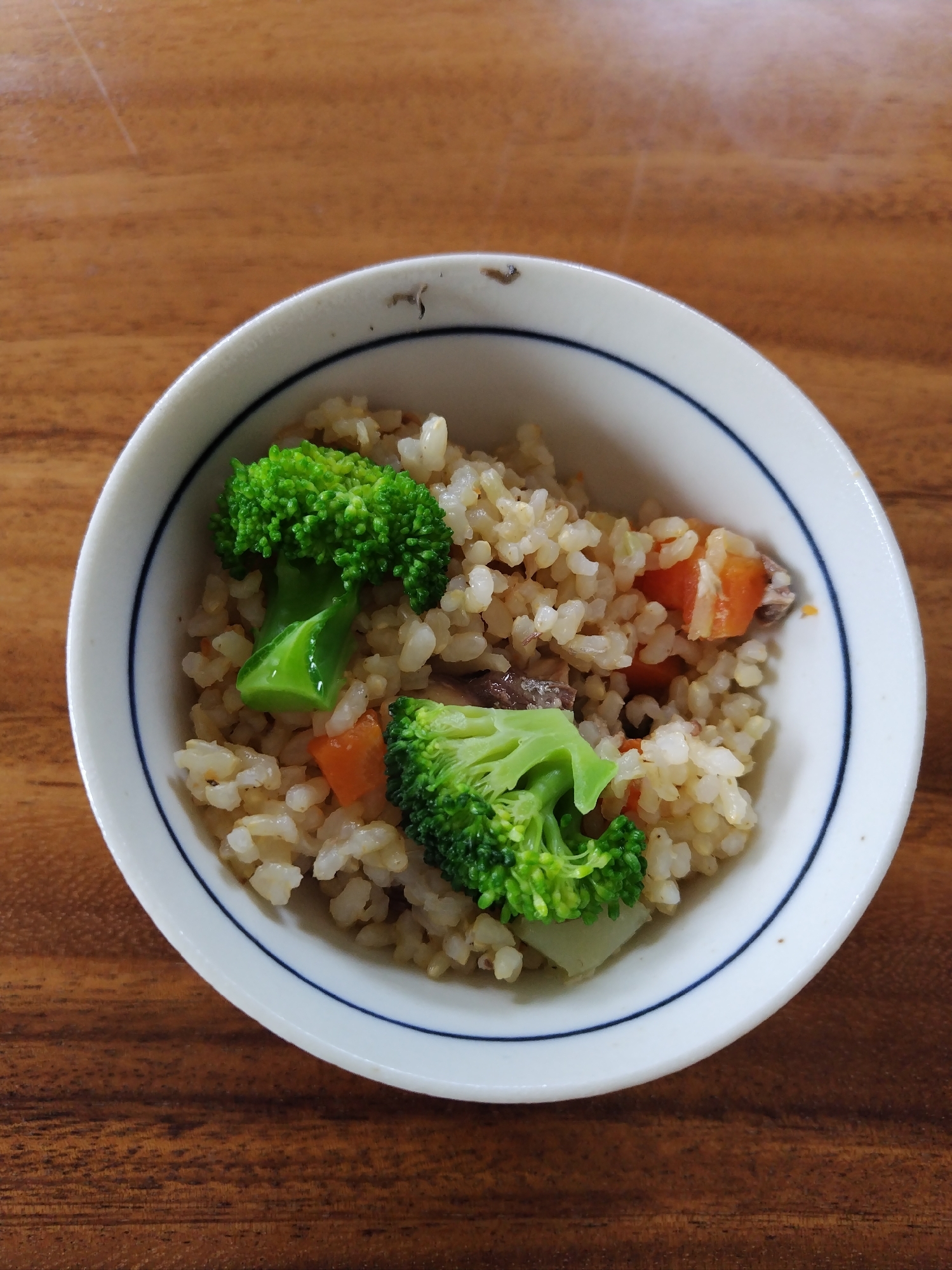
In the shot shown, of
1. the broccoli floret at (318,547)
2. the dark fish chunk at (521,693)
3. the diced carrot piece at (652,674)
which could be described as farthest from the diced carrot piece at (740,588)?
the broccoli floret at (318,547)

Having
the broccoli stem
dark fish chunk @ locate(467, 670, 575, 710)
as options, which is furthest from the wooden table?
dark fish chunk @ locate(467, 670, 575, 710)

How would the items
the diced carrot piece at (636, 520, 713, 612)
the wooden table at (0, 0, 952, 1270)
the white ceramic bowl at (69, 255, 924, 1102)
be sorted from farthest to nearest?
the wooden table at (0, 0, 952, 1270)
the diced carrot piece at (636, 520, 713, 612)
the white ceramic bowl at (69, 255, 924, 1102)

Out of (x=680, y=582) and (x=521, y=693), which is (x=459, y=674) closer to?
(x=521, y=693)

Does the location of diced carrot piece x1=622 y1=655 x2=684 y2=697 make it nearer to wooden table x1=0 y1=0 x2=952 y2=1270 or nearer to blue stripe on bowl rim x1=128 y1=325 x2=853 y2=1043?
blue stripe on bowl rim x1=128 y1=325 x2=853 y2=1043

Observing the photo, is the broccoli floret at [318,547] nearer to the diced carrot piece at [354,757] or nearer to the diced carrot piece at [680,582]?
the diced carrot piece at [354,757]

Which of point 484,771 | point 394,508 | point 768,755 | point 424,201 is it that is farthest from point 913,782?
point 424,201
